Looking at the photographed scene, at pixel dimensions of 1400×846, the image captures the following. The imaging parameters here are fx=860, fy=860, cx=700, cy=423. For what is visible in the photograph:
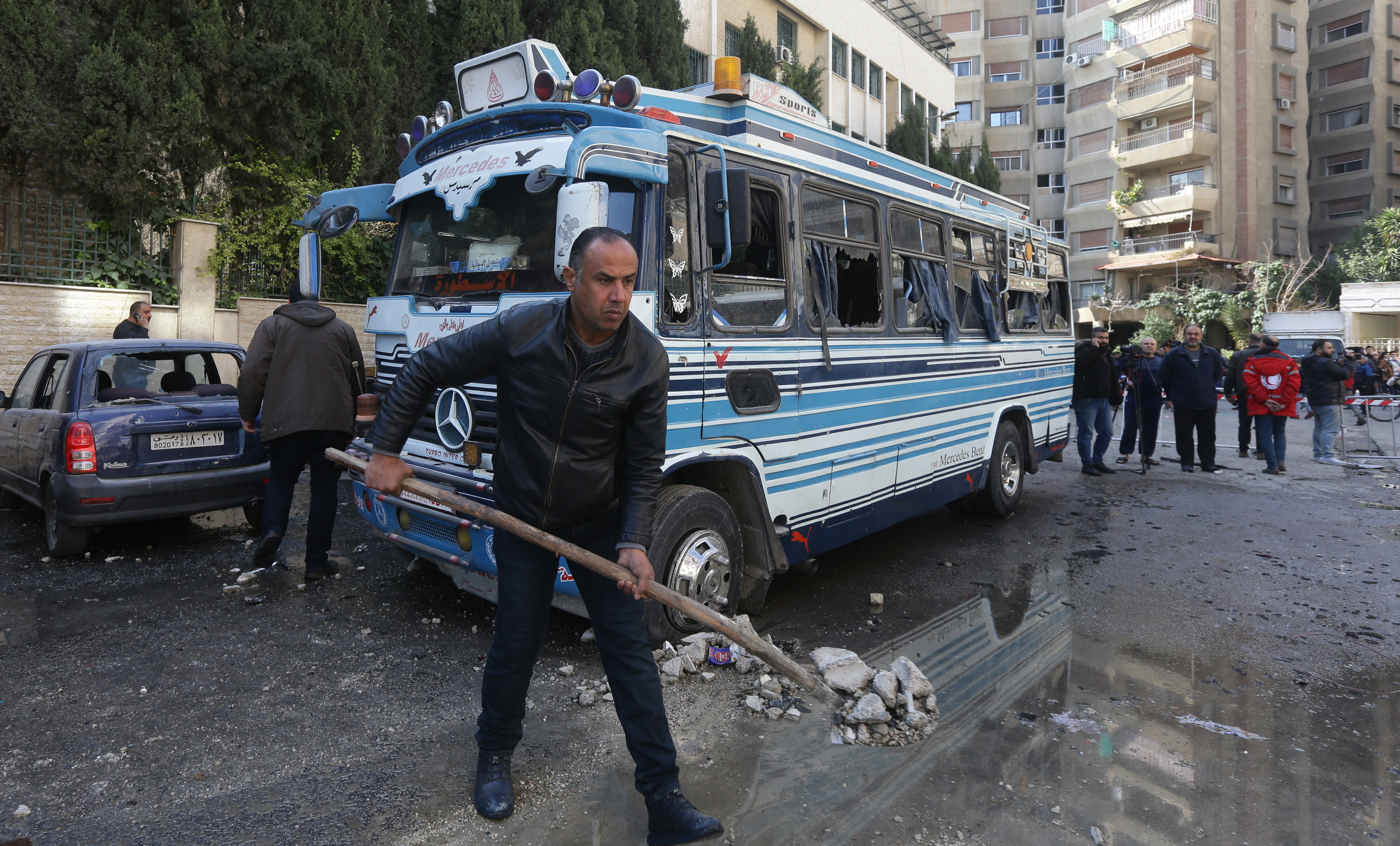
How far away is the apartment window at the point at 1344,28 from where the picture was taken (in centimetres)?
4412

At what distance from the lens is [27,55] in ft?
32.3

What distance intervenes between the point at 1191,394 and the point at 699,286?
9.59 metres

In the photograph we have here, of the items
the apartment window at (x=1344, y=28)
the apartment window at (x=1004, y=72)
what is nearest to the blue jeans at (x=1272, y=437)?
the apartment window at (x=1004, y=72)

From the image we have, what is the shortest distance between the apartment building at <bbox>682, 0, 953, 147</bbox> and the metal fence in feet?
40.9

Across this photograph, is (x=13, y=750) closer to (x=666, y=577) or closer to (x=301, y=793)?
(x=301, y=793)

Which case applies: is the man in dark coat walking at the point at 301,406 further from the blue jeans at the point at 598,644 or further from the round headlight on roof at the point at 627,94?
the blue jeans at the point at 598,644

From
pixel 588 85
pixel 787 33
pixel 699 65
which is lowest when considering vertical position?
pixel 588 85

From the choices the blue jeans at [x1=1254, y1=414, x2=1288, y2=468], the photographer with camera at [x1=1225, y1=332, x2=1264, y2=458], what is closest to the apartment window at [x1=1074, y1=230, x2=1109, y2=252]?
the photographer with camera at [x1=1225, y1=332, x2=1264, y2=458]

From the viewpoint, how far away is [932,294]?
6.72 meters

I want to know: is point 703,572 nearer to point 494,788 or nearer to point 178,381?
point 494,788

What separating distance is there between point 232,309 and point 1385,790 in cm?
1375

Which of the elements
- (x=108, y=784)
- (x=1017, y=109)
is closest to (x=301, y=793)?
(x=108, y=784)

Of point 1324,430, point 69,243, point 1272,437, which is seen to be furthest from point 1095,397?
point 69,243

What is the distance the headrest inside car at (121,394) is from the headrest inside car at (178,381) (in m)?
0.22
